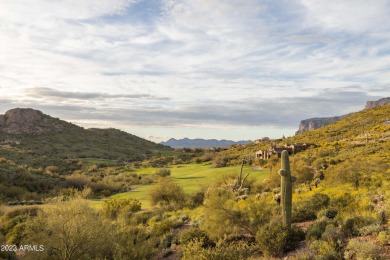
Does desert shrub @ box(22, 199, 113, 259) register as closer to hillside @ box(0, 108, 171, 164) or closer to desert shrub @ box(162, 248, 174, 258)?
desert shrub @ box(162, 248, 174, 258)

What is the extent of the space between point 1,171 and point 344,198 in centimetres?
3642

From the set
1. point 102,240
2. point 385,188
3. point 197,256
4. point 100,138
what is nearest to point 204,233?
point 102,240

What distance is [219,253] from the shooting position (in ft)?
38.9

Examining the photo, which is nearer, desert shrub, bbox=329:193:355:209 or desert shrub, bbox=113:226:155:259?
desert shrub, bbox=113:226:155:259

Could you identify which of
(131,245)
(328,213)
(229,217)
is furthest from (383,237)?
(131,245)

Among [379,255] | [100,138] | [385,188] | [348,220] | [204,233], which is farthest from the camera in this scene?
[100,138]

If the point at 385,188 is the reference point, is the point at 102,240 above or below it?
below

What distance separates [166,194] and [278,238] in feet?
52.8

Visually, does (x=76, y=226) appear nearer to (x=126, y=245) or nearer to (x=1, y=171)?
(x=126, y=245)

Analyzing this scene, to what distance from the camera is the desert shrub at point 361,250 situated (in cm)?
1109

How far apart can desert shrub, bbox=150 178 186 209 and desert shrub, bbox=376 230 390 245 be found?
59.9 feet

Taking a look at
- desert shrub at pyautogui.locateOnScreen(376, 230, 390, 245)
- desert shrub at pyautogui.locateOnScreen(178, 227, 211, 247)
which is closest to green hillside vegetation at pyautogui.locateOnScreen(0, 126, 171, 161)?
desert shrub at pyautogui.locateOnScreen(178, 227, 211, 247)

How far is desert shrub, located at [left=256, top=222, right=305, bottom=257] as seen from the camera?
14312 millimetres

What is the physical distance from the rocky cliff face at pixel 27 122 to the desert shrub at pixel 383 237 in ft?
343
